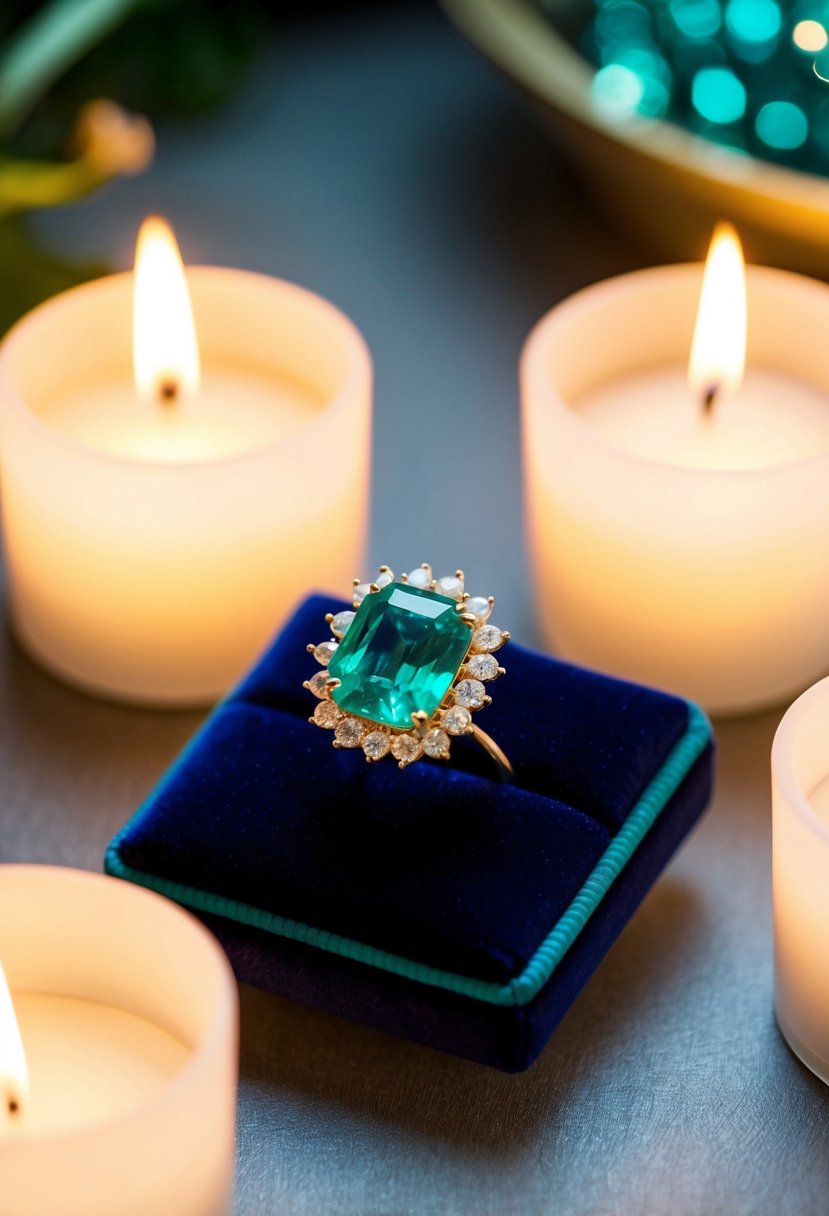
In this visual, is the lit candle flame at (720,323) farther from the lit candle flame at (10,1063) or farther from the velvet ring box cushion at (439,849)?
the lit candle flame at (10,1063)

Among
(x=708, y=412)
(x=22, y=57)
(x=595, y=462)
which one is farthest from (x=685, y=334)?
(x=22, y=57)

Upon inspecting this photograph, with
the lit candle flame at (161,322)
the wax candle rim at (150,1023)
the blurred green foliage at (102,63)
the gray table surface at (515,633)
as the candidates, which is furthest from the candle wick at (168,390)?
the wax candle rim at (150,1023)

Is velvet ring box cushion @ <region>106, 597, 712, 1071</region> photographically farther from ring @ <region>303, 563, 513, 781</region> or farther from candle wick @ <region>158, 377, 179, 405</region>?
candle wick @ <region>158, 377, 179, 405</region>

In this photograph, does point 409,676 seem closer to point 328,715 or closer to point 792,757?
point 328,715

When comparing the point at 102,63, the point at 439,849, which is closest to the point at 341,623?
the point at 439,849

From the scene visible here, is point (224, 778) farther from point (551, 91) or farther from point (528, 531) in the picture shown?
point (551, 91)
